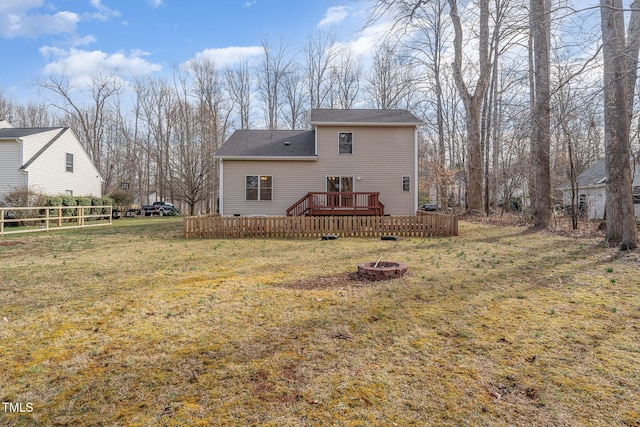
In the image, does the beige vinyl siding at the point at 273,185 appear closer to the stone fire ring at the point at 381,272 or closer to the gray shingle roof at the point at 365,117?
the gray shingle roof at the point at 365,117

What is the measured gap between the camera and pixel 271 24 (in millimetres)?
31125

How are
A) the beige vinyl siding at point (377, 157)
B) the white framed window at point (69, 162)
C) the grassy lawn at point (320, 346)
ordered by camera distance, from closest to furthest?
the grassy lawn at point (320, 346), the beige vinyl siding at point (377, 157), the white framed window at point (69, 162)

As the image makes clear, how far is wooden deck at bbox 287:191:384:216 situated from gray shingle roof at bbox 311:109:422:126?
12.8 ft

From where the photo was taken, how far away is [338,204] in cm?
1555

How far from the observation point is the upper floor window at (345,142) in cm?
1661

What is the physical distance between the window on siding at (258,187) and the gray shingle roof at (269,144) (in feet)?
3.89

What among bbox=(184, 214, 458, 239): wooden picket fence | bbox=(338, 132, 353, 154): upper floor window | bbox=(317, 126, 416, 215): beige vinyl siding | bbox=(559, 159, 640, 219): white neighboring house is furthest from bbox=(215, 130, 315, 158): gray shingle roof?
bbox=(559, 159, 640, 219): white neighboring house

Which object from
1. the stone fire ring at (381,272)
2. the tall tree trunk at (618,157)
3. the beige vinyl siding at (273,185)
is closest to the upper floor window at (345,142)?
the beige vinyl siding at (273,185)

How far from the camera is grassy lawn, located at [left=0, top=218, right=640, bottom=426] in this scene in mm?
2201

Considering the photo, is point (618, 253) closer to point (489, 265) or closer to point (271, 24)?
point (489, 265)

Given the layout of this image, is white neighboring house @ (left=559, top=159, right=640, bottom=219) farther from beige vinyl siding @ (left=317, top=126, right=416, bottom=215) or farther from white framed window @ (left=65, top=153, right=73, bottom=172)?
white framed window @ (left=65, top=153, right=73, bottom=172)

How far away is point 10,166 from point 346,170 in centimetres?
1991

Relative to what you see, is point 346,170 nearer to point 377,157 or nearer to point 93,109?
point 377,157

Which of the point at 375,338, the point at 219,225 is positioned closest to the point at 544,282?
the point at 375,338
